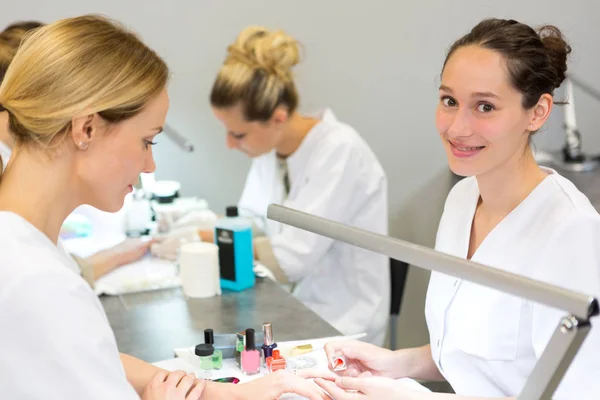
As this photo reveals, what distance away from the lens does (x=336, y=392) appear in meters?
1.38

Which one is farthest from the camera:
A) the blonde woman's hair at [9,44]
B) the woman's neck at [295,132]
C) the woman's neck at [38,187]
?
the woman's neck at [295,132]

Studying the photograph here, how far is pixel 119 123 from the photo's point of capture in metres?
1.23

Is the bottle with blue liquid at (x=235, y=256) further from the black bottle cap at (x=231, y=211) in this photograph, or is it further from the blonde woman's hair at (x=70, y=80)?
the blonde woman's hair at (x=70, y=80)

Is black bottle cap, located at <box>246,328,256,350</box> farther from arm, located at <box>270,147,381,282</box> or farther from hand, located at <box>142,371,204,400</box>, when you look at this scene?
arm, located at <box>270,147,381,282</box>

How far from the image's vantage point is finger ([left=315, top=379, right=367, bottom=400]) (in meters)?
1.36

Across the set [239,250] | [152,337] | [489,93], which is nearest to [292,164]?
[239,250]

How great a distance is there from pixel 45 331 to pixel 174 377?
1.38ft

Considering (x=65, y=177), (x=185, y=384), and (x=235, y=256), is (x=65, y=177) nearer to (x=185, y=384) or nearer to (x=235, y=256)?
(x=185, y=384)

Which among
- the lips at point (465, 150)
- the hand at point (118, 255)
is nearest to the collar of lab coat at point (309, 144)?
the hand at point (118, 255)

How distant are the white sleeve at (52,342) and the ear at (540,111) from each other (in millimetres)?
880

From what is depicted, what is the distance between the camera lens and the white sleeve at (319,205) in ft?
8.20

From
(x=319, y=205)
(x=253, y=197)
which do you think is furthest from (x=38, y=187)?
(x=253, y=197)

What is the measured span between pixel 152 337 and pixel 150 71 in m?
0.80

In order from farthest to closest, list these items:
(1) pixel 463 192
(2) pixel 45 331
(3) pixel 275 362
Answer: (1) pixel 463 192
(3) pixel 275 362
(2) pixel 45 331
